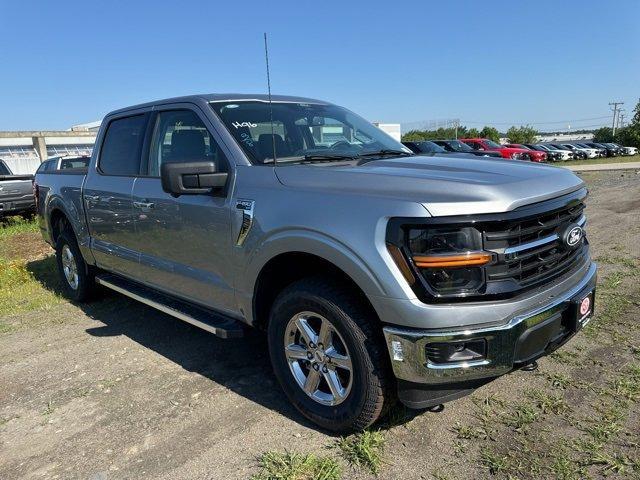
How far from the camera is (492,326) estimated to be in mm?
2316

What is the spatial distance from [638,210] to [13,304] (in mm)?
9879

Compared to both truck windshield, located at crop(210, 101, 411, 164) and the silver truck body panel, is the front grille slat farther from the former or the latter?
truck windshield, located at crop(210, 101, 411, 164)

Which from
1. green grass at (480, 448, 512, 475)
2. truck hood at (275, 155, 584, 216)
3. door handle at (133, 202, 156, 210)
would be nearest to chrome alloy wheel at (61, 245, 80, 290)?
door handle at (133, 202, 156, 210)

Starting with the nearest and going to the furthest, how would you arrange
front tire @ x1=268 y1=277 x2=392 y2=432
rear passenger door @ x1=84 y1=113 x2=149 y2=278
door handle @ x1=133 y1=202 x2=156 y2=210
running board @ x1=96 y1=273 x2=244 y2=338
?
1. front tire @ x1=268 y1=277 x2=392 y2=432
2. running board @ x1=96 y1=273 x2=244 y2=338
3. door handle @ x1=133 y1=202 x2=156 y2=210
4. rear passenger door @ x1=84 y1=113 x2=149 y2=278

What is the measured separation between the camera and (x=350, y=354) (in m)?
2.62

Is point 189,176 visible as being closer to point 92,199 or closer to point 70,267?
point 92,199

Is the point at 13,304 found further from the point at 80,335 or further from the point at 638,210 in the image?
the point at 638,210

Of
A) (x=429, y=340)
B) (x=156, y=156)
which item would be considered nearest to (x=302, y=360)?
(x=429, y=340)

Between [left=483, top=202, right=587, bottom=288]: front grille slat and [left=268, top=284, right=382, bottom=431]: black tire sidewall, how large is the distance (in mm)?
742

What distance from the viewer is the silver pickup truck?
2.32 m

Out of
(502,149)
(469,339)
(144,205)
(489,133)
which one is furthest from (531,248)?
(489,133)

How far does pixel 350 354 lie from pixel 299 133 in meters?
1.75

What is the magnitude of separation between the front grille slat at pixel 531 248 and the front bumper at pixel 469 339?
0.63 feet

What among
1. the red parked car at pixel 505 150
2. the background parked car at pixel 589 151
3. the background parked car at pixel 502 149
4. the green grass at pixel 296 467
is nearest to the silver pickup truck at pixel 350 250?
the green grass at pixel 296 467
